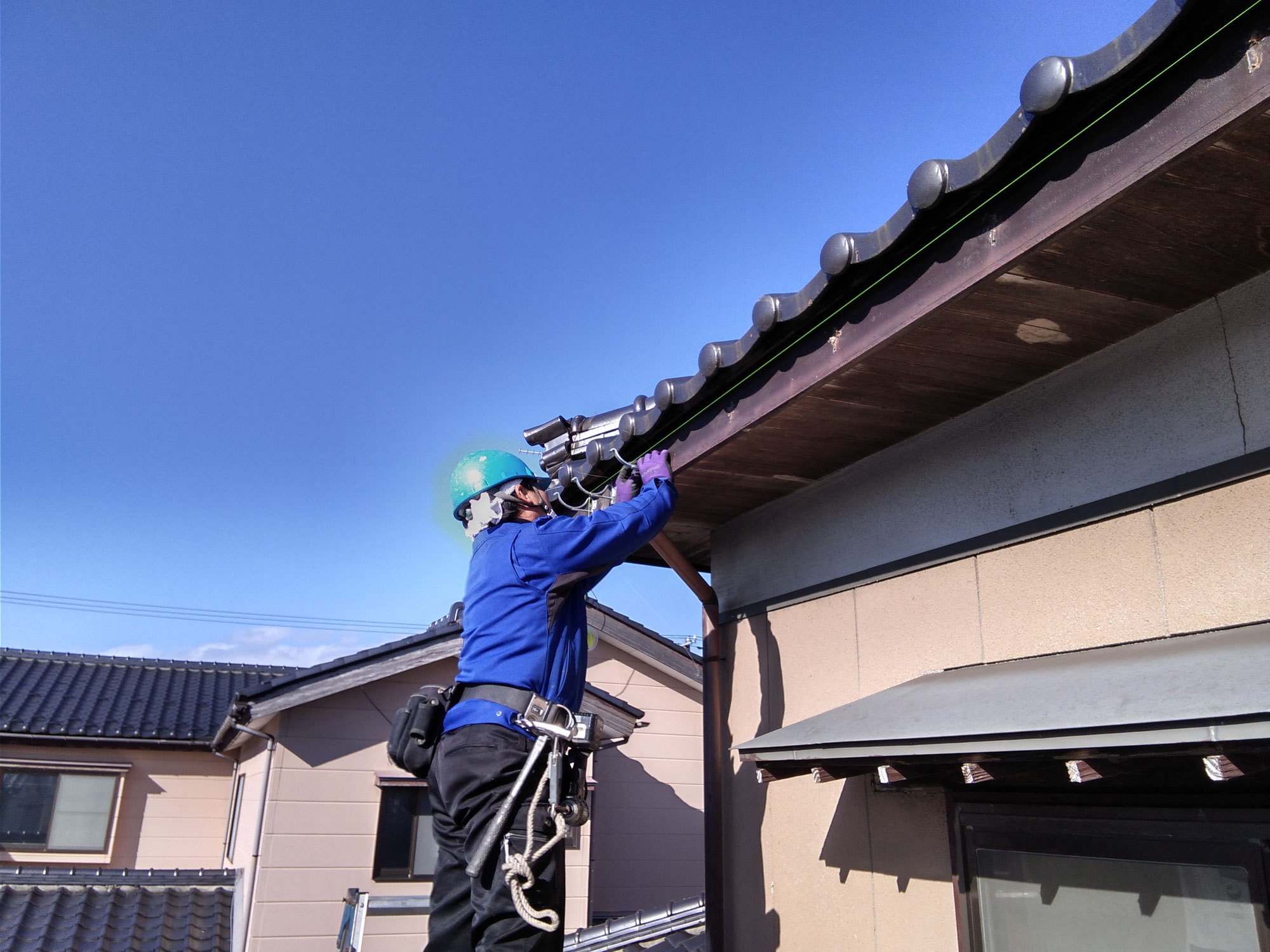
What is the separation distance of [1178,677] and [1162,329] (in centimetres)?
124

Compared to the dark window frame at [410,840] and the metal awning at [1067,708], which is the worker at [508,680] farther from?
the dark window frame at [410,840]

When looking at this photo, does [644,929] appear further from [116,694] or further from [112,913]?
[116,694]

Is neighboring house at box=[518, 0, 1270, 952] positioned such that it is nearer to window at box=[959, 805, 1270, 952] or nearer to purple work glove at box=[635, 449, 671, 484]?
window at box=[959, 805, 1270, 952]

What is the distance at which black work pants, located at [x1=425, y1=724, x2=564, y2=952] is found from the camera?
2.77 m

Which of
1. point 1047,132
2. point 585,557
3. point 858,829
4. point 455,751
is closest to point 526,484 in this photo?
point 585,557

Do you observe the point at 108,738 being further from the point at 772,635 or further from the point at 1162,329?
the point at 1162,329

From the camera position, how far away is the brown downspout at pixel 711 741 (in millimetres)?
4633

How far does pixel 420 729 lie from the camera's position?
323 cm

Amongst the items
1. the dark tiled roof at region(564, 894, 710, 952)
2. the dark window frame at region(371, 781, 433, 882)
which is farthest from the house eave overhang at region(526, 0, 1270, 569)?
the dark window frame at region(371, 781, 433, 882)

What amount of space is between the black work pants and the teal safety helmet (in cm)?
105

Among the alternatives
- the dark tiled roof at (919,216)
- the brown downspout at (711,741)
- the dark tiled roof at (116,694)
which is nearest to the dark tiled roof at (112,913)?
the dark tiled roof at (116,694)

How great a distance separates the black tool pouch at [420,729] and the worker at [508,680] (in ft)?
0.14

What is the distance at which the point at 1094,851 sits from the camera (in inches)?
112

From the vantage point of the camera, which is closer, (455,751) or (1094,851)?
(1094,851)
